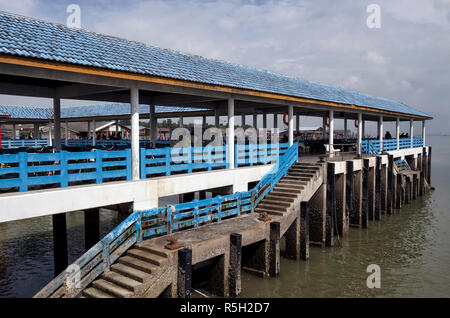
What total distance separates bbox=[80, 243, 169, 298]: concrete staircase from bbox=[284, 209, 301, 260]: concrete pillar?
20.9 feet

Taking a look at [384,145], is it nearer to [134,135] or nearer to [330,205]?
[330,205]

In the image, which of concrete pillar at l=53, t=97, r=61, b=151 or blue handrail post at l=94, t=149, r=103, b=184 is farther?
concrete pillar at l=53, t=97, r=61, b=151

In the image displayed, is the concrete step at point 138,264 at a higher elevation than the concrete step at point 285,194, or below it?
below

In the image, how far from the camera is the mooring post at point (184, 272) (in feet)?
27.9

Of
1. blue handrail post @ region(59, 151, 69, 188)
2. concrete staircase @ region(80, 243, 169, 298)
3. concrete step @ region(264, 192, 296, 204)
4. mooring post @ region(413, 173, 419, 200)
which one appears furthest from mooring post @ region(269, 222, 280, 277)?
mooring post @ region(413, 173, 419, 200)

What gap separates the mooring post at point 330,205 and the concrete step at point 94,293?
10.4m

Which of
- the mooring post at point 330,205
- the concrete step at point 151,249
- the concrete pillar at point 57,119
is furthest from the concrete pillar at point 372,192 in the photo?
the concrete pillar at point 57,119

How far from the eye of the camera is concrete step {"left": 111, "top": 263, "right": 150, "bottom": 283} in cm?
805

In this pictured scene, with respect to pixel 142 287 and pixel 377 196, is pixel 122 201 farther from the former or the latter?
pixel 377 196

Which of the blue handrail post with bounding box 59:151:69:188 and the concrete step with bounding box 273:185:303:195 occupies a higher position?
the blue handrail post with bounding box 59:151:69:188

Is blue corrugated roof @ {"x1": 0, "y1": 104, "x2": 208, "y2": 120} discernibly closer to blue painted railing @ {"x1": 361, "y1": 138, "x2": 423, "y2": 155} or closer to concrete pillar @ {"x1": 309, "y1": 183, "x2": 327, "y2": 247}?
concrete pillar @ {"x1": 309, "y1": 183, "x2": 327, "y2": 247}

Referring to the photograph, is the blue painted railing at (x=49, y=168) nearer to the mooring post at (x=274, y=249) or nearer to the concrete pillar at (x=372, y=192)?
the mooring post at (x=274, y=249)

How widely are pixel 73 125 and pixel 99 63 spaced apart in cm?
3590
